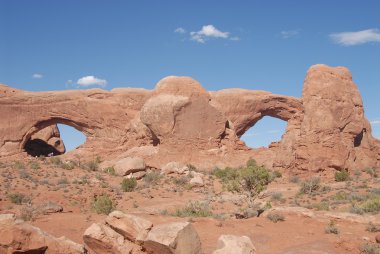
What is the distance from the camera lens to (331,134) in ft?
86.5

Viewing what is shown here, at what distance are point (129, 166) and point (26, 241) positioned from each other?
20.1m

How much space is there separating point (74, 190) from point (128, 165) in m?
6.96

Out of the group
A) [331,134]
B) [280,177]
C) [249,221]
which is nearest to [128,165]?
[280,177]

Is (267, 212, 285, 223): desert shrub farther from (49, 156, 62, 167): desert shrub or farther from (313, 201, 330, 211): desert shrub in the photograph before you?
(49, 156, 62, 167): desert shrub

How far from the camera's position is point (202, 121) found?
30469 millimetres

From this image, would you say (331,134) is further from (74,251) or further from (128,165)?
(74,251)

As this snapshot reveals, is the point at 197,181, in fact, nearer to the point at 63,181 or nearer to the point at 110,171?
the point at 110,171

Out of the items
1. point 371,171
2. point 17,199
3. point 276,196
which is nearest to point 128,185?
point 17,199

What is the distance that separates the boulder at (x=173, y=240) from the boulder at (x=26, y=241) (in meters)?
1.18

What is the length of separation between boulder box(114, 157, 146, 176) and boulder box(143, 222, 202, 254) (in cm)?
1988

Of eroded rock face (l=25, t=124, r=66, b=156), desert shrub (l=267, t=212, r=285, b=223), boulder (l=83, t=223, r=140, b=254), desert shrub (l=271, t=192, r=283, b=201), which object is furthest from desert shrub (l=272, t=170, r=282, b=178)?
boulder (l=83, t=223, r=140, b=254)

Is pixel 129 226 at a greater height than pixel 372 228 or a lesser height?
greater

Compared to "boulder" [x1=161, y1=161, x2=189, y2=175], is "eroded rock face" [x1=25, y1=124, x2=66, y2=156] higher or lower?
higher

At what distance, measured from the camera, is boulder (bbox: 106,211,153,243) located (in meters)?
6.74
